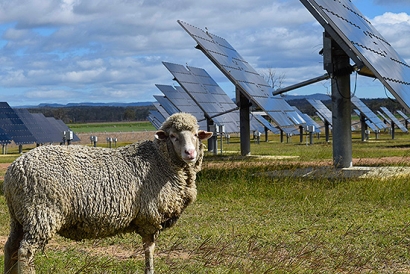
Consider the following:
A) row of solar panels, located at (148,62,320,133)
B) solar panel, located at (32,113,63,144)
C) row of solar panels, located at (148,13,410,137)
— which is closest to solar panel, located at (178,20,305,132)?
row of solar panels, located at (148,13,410,137)

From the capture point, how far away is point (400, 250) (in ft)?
25.1

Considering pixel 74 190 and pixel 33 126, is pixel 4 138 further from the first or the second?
pixel 74 190

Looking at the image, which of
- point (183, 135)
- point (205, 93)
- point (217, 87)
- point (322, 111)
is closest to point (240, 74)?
point (205, 93)

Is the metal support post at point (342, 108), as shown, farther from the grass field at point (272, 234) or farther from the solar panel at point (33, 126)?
the solar panel at point (33, 126)

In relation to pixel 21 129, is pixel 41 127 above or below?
above

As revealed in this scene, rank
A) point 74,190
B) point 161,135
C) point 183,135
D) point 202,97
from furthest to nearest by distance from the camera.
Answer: point 202,97 < point 161,135 < point 183,135 < point 74,190

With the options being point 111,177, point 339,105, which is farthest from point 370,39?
point 111,177

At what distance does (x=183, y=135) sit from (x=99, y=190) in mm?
887

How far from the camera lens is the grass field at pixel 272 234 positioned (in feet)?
21.7

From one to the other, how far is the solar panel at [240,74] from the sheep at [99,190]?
13353 millimetres

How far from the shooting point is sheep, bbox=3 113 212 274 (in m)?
5.44

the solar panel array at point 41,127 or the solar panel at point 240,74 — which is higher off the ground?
the solar panel at point 240,74

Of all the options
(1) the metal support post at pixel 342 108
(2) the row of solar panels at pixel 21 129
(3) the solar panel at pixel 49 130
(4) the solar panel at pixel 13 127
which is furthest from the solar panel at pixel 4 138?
(1) the metal support post at pixel 342 108

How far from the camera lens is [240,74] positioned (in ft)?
72.2
